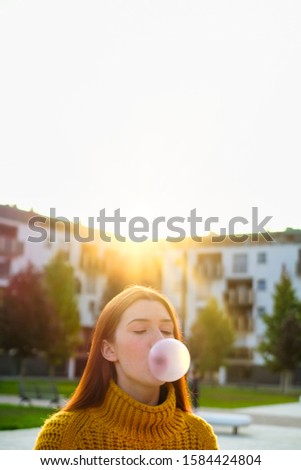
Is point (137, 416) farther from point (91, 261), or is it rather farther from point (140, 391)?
point (91, 261)

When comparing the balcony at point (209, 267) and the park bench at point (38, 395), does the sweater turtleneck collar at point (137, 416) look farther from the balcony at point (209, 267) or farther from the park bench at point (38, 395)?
the balcony at point (209, 267)

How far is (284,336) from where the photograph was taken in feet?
163

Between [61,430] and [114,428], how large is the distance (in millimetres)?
178

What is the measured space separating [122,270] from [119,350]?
164 ft

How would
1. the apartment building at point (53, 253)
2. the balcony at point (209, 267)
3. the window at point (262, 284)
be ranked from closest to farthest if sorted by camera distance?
the apartment building at point (53, 253), the window at point (262, 284), the balcony at point (209, 267)

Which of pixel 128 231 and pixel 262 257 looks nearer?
pixel 128 231

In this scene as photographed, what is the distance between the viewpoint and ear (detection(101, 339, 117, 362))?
263 cm

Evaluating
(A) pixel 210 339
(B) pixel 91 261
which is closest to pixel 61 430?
(A) pixel 210 339

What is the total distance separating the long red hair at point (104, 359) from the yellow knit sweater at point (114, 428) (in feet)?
0.12

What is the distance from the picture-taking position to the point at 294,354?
4966cm

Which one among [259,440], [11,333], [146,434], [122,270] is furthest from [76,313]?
[146,434]

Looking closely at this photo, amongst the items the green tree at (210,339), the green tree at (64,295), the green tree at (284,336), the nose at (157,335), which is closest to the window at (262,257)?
the green tree at (210,339)

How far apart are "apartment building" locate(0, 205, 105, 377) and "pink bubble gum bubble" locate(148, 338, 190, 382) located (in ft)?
180

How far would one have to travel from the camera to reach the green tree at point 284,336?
4967 cm
